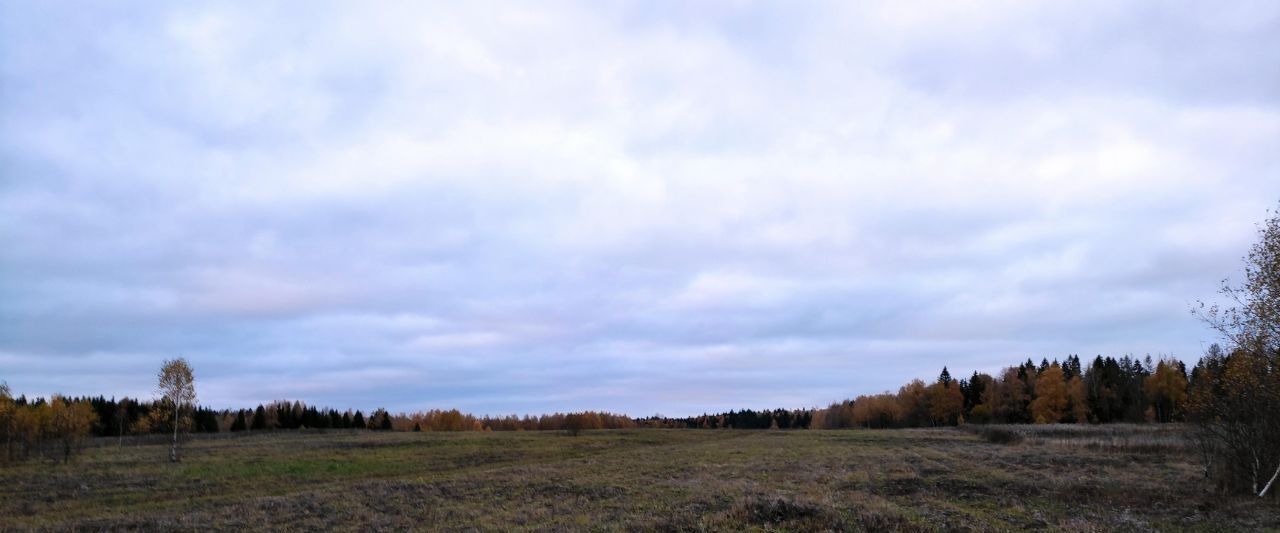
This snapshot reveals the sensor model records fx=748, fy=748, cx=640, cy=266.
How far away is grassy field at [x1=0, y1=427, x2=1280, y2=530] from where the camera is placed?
19.1m

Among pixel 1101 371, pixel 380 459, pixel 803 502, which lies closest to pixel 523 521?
pixel 803 502

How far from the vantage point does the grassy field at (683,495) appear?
62.6 feet

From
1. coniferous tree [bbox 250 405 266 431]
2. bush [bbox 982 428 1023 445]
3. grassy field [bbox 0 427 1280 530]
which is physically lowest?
coniferous tree [bbox 250 405 266 431]

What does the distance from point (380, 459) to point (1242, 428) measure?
48737 millimetres

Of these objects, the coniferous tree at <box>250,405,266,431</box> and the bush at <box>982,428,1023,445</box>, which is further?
the coniferous tree at <box>250,405,266,431</box>

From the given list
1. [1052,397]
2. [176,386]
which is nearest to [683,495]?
[176,386]

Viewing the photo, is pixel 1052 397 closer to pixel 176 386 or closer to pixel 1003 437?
pixel 1003 437

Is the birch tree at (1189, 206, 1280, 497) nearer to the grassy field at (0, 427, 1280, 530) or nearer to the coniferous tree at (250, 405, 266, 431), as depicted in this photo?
the grassy field at (0, 427, 1280, 530)

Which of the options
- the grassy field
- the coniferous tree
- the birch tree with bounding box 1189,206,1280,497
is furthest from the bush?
the coniferous tree

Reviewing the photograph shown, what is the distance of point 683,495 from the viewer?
24.9 m

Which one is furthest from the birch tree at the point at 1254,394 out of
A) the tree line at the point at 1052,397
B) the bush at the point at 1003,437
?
the tree line at the point at 1052,397

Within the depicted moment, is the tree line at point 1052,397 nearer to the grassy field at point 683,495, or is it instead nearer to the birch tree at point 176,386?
the grassy field at point 683,495

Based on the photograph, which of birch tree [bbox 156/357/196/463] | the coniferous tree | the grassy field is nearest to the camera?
the grassy field

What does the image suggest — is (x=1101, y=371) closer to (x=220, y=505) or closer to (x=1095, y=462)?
(x=1095, y=462)
